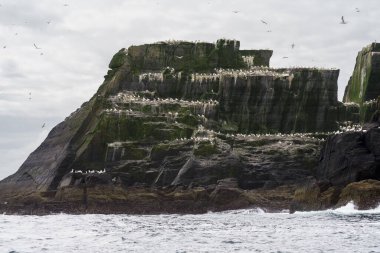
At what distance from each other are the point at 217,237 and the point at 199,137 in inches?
2211

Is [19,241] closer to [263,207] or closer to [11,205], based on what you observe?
[263,207]

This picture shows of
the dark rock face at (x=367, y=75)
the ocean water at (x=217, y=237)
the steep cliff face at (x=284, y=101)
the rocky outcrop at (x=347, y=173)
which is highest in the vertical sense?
the dark rock face at (x=367, y=75)

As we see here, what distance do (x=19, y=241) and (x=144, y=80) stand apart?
79.2 m

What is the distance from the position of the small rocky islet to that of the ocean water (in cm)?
1861

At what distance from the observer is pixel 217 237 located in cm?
5388

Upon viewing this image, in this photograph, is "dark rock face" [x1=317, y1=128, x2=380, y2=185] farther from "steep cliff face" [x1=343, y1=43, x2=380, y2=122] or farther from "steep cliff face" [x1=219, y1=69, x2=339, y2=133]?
"steep cliff face" [x1=219, y1=69, x2=339, y2=133]

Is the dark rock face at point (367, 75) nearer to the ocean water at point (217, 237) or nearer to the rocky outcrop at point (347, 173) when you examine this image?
the rocky outcrop at point (347, 173)

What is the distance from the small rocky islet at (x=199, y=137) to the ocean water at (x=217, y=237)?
18.6 m

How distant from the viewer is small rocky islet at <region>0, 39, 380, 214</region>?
317 ft

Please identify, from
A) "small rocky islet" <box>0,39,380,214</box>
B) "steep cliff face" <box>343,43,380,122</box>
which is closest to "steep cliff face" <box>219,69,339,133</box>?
"small rocky islet" <box>0,39,380,214</box>

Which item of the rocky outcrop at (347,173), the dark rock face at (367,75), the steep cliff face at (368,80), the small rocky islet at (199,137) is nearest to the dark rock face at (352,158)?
the rocky outcrop at (347,173)

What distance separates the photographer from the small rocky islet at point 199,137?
317ft

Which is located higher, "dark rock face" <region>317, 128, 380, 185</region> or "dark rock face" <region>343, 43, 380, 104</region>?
"dark rock face" <region>343, 43, 380, 104</region>

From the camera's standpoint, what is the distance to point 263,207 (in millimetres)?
92438
